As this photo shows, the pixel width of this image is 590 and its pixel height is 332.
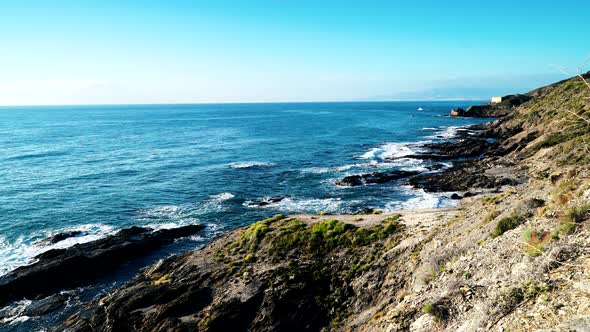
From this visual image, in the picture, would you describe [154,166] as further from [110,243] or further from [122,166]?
[110,243]

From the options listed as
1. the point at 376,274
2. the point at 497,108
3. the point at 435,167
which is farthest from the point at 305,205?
the point at 497,108

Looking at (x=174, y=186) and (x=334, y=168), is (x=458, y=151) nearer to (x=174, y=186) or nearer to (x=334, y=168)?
(x=334, y=168)

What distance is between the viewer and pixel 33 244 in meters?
40.6

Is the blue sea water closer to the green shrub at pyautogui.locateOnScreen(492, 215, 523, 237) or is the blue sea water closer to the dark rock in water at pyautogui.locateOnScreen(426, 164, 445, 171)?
the dark rock in water at pyautogui.locateOnScreen(426, 164, 445, 171)

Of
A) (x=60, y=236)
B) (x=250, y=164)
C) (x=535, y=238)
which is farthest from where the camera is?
(x=250, y=164)

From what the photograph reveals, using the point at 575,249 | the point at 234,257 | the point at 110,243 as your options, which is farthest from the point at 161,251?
the point at 575,249

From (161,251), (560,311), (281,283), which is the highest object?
(560,311)

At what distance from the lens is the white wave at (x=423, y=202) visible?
47.9 m

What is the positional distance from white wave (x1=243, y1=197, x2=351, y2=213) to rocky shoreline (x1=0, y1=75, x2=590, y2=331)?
13114mm

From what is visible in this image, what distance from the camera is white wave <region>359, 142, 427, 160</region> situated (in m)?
84.2

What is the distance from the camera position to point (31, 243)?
4084 centimetres

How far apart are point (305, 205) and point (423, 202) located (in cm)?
1570

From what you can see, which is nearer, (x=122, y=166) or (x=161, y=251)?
(x=161, y=251)

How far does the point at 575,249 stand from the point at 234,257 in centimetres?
2357
